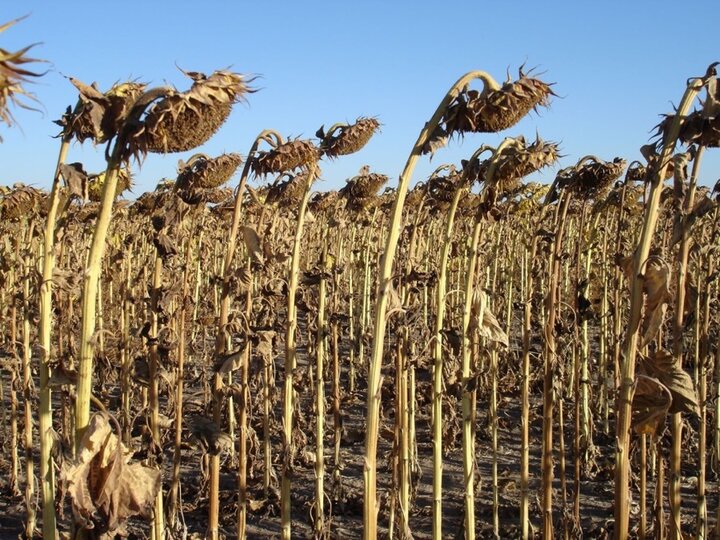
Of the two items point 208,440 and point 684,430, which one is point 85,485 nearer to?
point 208,440

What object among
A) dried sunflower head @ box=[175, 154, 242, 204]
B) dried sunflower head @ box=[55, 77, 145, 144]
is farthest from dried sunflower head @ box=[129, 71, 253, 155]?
dried sunflower head @ box=[175, 154, 242, 204]

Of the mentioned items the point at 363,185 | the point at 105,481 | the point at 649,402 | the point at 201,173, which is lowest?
the point at 105,481

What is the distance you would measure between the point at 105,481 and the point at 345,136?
230 centimetres

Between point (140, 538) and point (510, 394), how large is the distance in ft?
16.8

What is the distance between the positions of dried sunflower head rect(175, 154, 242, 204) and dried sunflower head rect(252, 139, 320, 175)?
11.0 inches

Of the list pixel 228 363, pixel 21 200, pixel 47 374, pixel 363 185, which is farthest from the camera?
pixel 363 185

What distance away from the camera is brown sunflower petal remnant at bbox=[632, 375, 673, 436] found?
285 centimetres

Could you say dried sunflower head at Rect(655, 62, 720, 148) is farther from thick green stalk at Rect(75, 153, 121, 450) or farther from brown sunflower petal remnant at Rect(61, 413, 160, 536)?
brown sunflower petal remnant at Rect(61, 413, 160, 536)

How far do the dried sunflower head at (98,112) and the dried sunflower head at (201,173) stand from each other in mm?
1166

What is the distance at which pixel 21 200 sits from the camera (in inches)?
226

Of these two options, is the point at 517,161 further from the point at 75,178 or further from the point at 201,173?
the point at 75,178

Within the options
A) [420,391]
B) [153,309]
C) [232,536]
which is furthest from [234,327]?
[420,391]

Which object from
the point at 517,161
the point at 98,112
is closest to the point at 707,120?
the point at 517,161

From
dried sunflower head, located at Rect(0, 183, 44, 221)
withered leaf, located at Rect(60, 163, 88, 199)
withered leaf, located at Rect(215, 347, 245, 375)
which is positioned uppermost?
dried sunflower head, located at Rect(0, 183, 44, 221)
